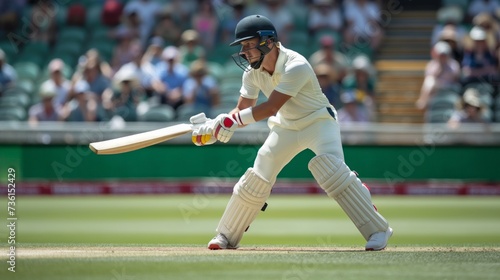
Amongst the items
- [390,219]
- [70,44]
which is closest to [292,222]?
[390,219]

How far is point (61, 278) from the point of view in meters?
5.10

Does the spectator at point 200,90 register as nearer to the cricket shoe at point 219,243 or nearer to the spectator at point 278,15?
the spectator at point 278,15

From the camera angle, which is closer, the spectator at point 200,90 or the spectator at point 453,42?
the spectator at point 200,90

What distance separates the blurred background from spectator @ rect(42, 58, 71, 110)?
26mm

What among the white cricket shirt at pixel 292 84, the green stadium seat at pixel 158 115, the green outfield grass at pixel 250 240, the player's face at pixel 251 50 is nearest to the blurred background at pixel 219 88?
the green stadium seat at pixel 158 115

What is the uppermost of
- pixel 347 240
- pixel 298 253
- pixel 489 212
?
pixel 298 253

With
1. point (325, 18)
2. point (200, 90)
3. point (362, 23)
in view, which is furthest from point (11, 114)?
point (362, 23)

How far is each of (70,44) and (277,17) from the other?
2863 mm

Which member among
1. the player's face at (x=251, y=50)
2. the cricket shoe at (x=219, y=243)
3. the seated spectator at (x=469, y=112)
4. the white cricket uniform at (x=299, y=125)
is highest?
the player's face at (x=251, y=50)

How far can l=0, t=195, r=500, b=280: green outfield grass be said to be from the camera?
211 inches

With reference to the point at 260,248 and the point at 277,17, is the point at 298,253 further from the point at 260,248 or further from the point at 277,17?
the point at 277,17

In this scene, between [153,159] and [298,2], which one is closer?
[153,159]

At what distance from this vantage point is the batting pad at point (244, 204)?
6.48 metres

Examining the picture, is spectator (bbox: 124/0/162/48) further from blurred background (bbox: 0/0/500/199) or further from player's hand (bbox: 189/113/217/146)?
player's hand (bbox: 189/113/217/146)
